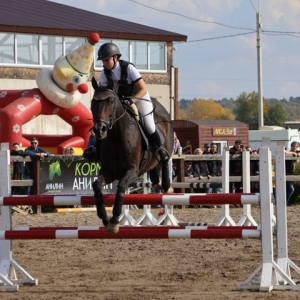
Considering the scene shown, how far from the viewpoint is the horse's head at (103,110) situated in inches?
316

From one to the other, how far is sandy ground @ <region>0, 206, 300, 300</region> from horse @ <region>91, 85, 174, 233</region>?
773mm

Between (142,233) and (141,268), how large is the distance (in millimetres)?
1701

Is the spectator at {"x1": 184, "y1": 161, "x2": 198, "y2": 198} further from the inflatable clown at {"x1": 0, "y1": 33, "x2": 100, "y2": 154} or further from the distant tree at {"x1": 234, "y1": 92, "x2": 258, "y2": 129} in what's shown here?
the distant tree at {"x1": 234, "y1": 92, "x2": 258, "y2": 129}

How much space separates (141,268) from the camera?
32.4ft

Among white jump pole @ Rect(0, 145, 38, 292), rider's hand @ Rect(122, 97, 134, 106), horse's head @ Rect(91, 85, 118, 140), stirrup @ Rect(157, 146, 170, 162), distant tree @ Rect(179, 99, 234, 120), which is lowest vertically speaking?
white jump pole @ Rect(0, 145, 38, 292)

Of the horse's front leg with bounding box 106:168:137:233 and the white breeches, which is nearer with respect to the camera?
the horse's front leg with bounding box 106:168:137:233

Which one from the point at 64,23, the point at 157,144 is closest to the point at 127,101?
the point at 157,144

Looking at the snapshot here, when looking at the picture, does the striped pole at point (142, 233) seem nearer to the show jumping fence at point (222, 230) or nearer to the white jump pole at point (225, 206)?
the show jumping fence at point (222, 230)

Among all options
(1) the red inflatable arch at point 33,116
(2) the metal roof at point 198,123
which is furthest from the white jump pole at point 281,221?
(2) the metal roof at point 198,123

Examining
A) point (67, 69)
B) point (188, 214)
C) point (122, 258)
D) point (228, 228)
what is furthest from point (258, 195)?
point (67, 69)

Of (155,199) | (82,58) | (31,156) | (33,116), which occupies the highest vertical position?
(82,58)

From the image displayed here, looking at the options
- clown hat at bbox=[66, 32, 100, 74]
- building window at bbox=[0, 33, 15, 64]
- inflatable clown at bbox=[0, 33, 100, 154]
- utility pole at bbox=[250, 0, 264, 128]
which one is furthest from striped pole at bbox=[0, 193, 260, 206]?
utility pole at bbox=[250, 0, 264, 128]

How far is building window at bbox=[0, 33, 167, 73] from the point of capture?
37344 millimetres

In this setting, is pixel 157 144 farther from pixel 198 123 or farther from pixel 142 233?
pixel 198 123
